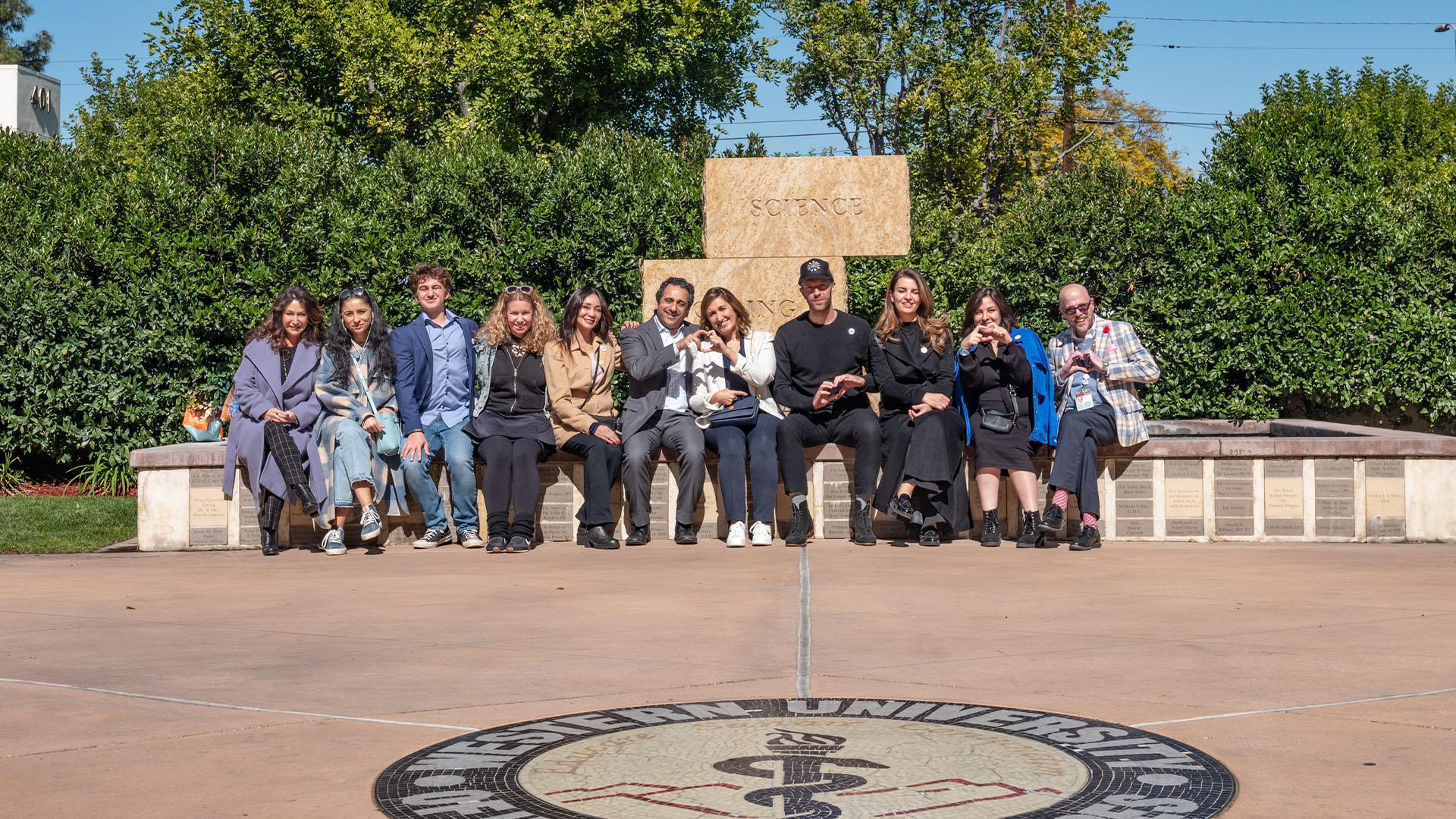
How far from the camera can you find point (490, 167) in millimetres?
11797

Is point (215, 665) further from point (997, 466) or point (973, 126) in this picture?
point (973, 126)

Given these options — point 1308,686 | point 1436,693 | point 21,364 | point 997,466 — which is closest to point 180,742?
point 1308,686

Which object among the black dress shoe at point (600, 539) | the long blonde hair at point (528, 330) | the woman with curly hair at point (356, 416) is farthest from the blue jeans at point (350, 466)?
the black dress shoe at point (600, 539)

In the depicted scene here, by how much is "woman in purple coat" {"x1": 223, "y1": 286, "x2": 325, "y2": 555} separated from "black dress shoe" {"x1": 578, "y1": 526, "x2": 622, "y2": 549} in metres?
1.61

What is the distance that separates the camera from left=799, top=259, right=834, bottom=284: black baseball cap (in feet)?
29.2

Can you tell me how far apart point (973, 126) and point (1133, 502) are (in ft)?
83.1

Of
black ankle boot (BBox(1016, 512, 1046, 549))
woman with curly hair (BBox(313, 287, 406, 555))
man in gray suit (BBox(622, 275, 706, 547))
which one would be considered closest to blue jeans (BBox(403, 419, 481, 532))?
woman with curly hair (BBox(313, 287, 406, 555))

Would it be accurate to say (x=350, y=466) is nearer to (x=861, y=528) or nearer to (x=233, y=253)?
(x=861, y=528)

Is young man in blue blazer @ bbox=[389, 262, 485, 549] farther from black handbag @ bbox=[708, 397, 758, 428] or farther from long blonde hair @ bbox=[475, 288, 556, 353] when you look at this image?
black handbag @ bbox=[708, 397, 758, 428]

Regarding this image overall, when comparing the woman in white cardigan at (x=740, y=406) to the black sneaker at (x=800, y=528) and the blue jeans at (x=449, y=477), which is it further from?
the blue jeans at (x=449, y=477)

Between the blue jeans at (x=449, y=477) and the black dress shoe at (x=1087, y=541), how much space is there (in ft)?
11.8

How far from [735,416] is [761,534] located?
0.77m

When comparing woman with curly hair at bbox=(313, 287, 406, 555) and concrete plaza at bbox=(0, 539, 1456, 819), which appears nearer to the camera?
concrete plaza at bbox=(0, 539, 1456, 819)

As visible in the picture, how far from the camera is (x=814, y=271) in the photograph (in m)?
8.91
